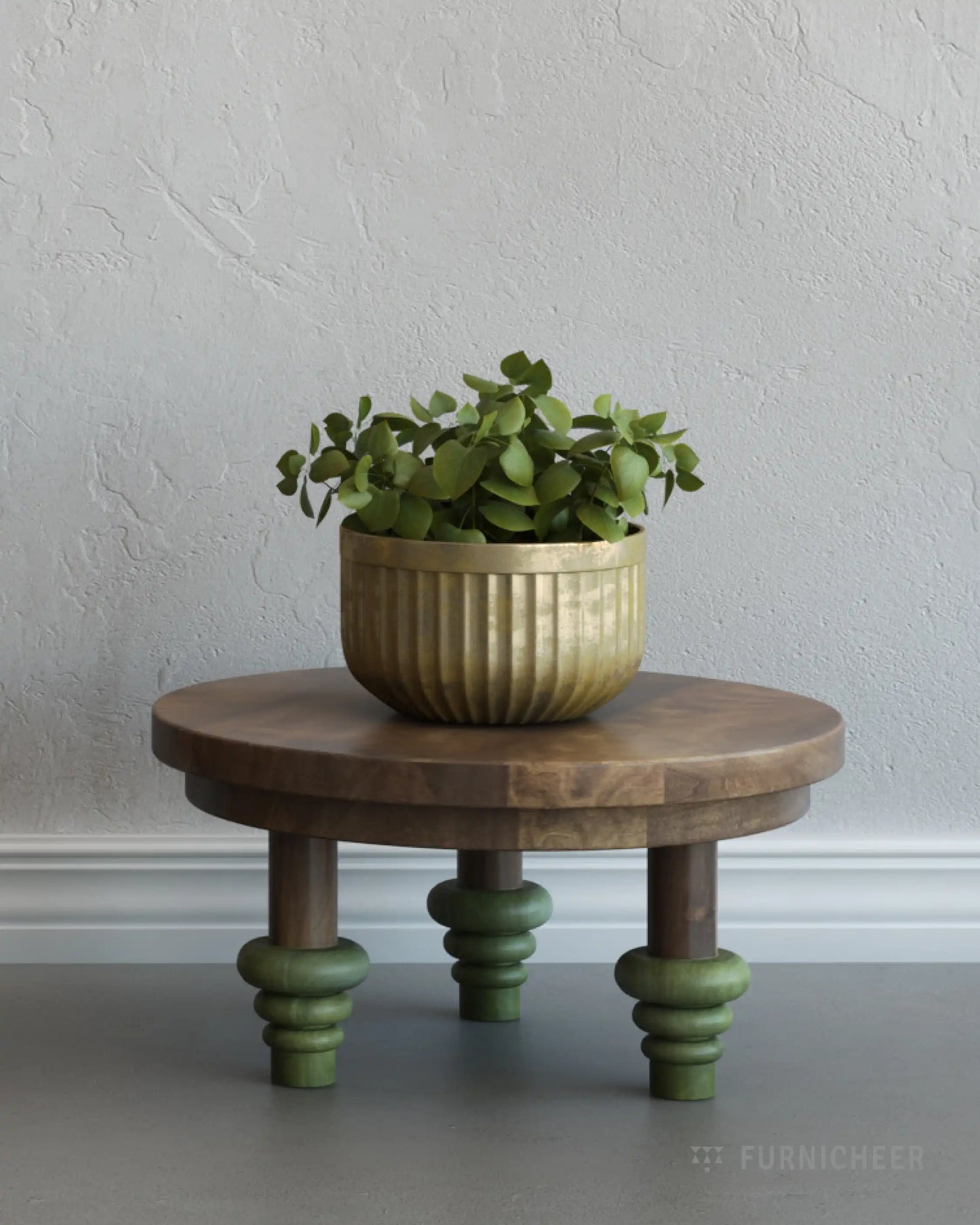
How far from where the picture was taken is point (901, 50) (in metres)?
1.63

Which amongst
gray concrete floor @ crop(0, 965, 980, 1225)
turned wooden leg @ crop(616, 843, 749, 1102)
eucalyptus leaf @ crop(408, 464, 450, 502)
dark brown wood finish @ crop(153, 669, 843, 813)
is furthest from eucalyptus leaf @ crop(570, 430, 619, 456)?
gray concrete floor @ crop(0, 965, 980, 1225)

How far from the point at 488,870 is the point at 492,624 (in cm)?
35

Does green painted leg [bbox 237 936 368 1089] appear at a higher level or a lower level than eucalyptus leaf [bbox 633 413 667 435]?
lower

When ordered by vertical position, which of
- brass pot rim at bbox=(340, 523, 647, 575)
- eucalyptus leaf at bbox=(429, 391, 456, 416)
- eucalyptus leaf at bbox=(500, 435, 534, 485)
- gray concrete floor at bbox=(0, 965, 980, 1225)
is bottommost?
gray concrete floor at bbox=(0, 965, 980, 1225)

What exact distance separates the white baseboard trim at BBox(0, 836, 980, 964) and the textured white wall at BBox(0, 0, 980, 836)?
0.20 ft

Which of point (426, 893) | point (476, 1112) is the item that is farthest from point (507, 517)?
point (426, 893)

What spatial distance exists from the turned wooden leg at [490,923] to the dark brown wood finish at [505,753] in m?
0.23

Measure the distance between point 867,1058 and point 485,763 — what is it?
0.54 m

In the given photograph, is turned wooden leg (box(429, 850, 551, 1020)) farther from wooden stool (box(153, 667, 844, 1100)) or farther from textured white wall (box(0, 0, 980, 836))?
textured white wall (box(0, 0, 980, 836))

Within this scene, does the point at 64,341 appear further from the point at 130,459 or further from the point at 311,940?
the point at 311,940

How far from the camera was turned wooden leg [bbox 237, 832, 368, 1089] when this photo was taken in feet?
4.11

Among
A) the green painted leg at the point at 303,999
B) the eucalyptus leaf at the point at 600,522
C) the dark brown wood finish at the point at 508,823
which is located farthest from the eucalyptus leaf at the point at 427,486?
the green painted leg at the point at 303,999

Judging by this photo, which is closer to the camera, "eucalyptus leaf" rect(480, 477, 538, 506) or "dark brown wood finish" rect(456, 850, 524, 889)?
"eucalyptus leaf" rect(480, 477, 538, 506)

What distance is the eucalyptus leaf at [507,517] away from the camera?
48.1 inches
